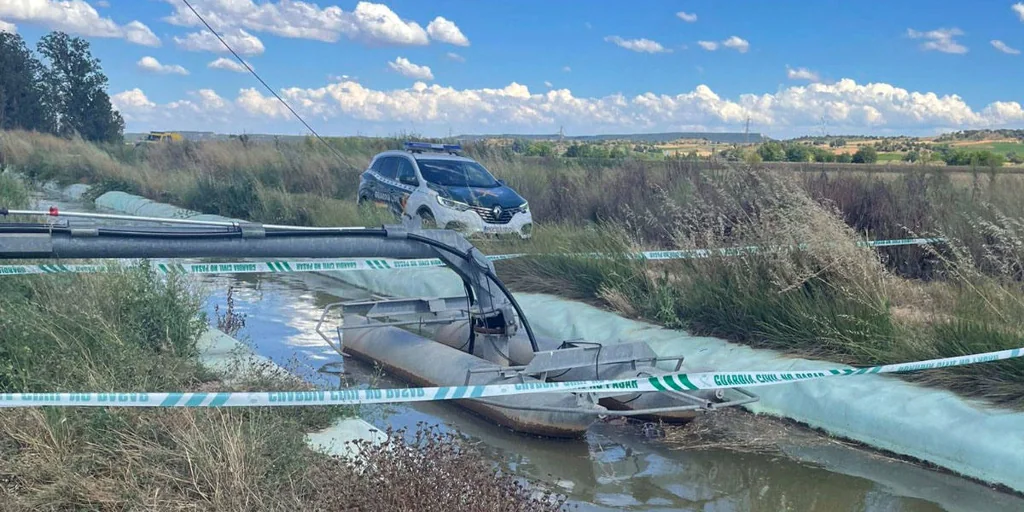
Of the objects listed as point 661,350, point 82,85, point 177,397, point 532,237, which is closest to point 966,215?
point 661,350

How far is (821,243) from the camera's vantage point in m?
9.66

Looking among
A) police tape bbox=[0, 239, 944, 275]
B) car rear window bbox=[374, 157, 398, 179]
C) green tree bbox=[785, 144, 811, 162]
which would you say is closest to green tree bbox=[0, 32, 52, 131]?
green tree bbox=[785, 144, 811, 162]

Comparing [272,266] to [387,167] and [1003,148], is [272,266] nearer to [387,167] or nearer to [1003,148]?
[387,167]

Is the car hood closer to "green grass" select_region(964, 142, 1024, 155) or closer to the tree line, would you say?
"green grass" select_region(964, 142, 1024, 155)

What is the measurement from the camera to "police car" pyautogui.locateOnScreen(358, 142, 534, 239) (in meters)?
17.3

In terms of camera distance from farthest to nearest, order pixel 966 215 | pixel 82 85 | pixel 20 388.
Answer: pixel 82 85
pixel 966 215
pixel 20 388

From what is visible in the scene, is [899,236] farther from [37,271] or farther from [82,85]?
[82,85]

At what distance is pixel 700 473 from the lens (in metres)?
7.42

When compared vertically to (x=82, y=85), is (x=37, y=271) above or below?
below

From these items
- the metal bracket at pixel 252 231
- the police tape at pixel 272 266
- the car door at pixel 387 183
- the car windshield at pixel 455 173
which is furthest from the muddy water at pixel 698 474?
the car door at pixel 387 183

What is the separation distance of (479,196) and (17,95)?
52314 mm

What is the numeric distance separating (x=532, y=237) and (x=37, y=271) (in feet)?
22.5

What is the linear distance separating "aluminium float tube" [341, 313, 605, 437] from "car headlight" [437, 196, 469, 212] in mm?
6669

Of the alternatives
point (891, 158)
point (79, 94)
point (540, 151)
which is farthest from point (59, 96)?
point (891, 158)
